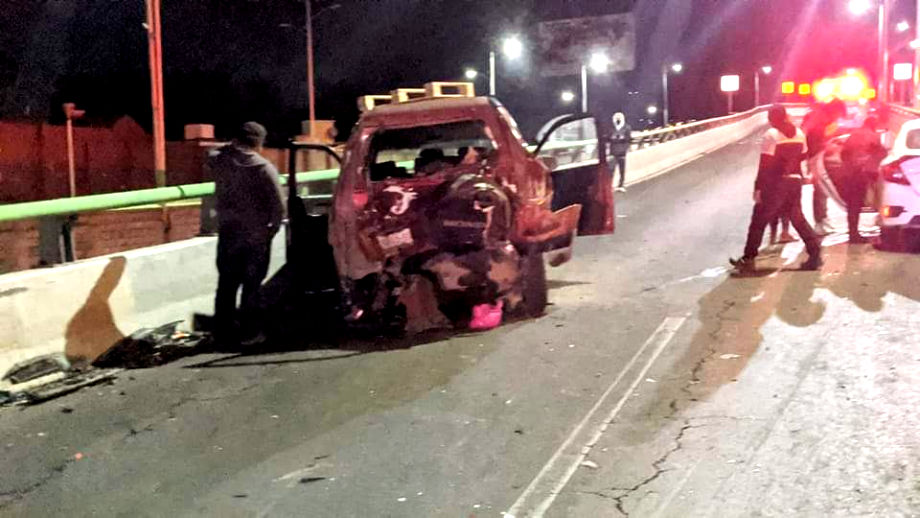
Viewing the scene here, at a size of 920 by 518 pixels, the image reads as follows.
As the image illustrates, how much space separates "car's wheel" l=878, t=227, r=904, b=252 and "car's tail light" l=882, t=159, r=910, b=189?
0.73 meters

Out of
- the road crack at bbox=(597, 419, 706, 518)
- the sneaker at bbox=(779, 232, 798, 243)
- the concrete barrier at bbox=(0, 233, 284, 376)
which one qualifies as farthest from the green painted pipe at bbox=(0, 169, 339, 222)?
the sneaker at bbox=(779, 232, 798, 243)

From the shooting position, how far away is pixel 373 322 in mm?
8547

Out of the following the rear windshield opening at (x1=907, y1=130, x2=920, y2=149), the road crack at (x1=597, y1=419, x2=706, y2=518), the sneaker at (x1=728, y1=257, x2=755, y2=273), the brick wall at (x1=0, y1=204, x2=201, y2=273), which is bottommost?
the road crack at (x1=597, y1=419, x2=706, y2=518)

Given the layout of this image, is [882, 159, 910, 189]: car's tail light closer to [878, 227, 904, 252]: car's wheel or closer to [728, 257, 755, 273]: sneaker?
[878, 227, 904, 252]: car's wheel

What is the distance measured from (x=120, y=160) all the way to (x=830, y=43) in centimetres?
5882

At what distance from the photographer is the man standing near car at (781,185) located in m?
10.2

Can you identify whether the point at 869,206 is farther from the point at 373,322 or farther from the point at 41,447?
the point at 41,447

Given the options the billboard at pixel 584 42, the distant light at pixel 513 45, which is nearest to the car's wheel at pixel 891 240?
the billboard at pixel 584 42

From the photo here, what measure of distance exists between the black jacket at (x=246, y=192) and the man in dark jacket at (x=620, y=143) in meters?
12.2

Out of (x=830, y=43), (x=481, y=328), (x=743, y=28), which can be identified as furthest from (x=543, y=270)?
(x=743, y=28)

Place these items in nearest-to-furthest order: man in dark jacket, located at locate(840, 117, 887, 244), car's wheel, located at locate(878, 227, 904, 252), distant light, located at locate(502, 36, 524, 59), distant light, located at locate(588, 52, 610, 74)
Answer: car's wheel, located at locate(878, 227, 904, 252), man in dark jacket, located at locate(840, 117, 887, 244), distant light, located at locate(588, 52, 610, 74), distant light, located at locate(502, 36, 524, 59)

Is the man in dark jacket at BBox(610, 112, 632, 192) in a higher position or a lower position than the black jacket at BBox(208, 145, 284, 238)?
higher

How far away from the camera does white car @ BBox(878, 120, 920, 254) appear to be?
1063 cm

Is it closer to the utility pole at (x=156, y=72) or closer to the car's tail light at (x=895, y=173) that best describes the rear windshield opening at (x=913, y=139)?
the car's tail light at (x=895, y=173)
